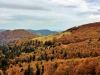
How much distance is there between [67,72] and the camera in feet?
617

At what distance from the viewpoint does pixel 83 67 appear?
598ft

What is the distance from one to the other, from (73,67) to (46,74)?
2578cm

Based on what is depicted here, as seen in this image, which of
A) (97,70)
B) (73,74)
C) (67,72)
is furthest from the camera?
(67,72)

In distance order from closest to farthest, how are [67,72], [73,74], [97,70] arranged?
[97,70] → [73,74] → [67,72]

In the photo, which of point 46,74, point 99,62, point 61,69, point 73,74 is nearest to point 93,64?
point 99,62

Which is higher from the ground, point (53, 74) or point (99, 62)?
point (99, 62)

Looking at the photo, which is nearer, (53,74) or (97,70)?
(97,70)

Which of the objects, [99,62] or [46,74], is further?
[46,74]

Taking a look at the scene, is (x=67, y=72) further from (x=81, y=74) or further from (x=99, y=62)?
(x=99, y=62)

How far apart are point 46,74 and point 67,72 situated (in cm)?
2159

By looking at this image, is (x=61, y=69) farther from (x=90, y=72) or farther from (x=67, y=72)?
(x=90, y=72)

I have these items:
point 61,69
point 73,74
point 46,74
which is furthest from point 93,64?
point 46,74

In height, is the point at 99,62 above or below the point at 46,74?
above

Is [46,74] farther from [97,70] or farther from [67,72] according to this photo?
[97,70]
